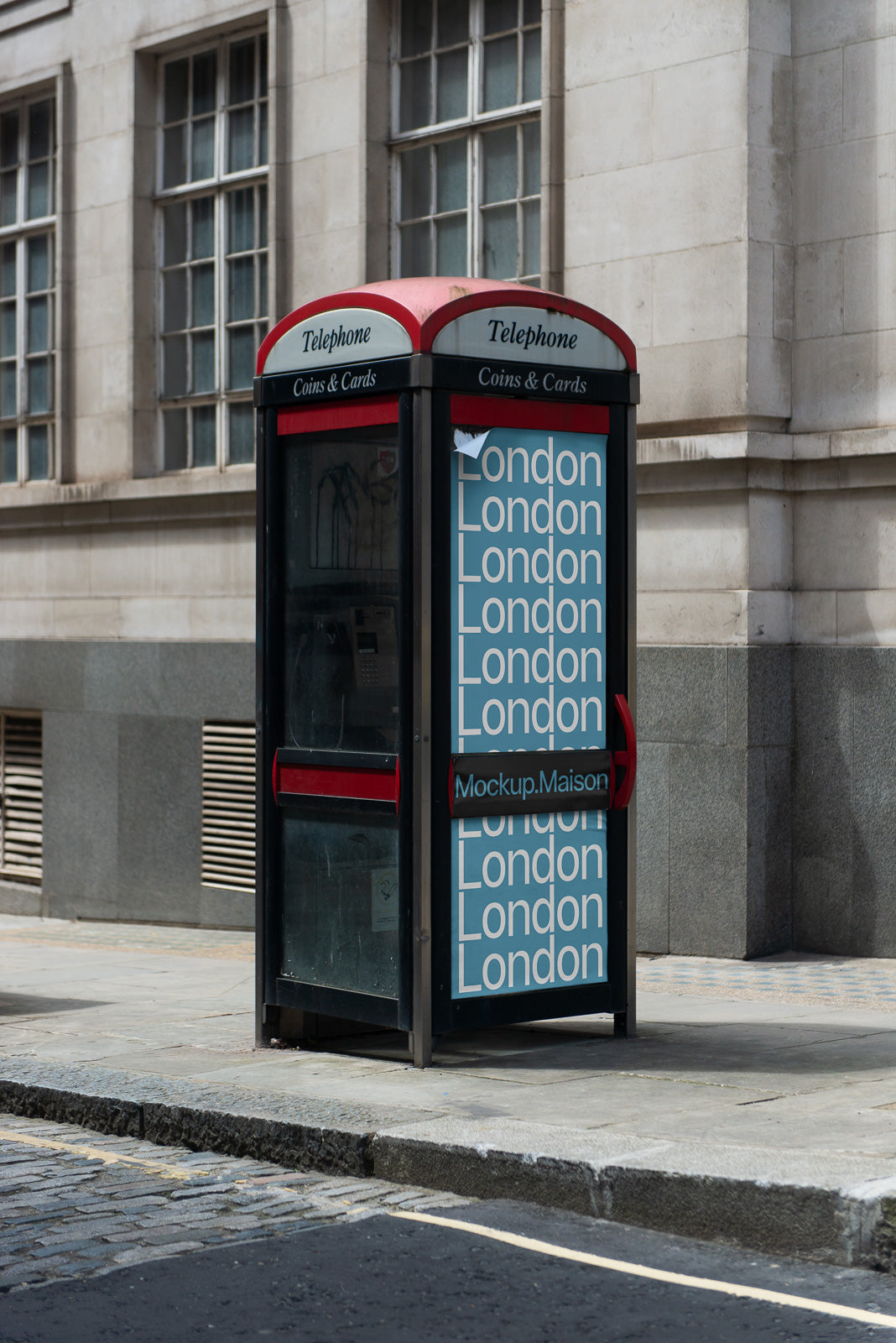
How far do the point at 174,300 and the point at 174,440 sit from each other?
1198 mm

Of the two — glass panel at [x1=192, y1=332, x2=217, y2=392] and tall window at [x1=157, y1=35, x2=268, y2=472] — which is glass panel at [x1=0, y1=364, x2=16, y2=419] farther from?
glass panel at [x1=192, y1=332, x2=217, y2=392]

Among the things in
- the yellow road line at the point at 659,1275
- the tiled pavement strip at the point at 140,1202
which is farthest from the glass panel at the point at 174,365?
the yellow road line at the point at 659,1275

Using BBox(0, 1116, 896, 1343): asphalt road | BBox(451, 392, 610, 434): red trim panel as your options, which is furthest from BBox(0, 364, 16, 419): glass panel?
BBox(0, 1116, 896, 1343): asphalt road

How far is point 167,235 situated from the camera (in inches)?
615

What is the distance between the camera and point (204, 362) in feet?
50.5

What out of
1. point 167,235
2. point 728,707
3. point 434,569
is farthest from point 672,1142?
point 167,235

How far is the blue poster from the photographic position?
7453 mm

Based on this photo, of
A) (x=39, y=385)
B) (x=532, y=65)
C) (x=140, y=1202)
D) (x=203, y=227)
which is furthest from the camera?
(x=39, y=385)

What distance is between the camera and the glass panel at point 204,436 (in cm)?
1525

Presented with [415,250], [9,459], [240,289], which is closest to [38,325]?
[9,459]

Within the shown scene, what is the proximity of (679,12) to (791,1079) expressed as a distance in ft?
23.4

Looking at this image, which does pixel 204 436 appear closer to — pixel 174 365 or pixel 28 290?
pixel 174 365

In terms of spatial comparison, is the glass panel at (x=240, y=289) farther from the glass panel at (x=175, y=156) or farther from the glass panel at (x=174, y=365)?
the glass panel at (x=175, y=156)

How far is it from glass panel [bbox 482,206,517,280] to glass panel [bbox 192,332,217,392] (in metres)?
3.09
